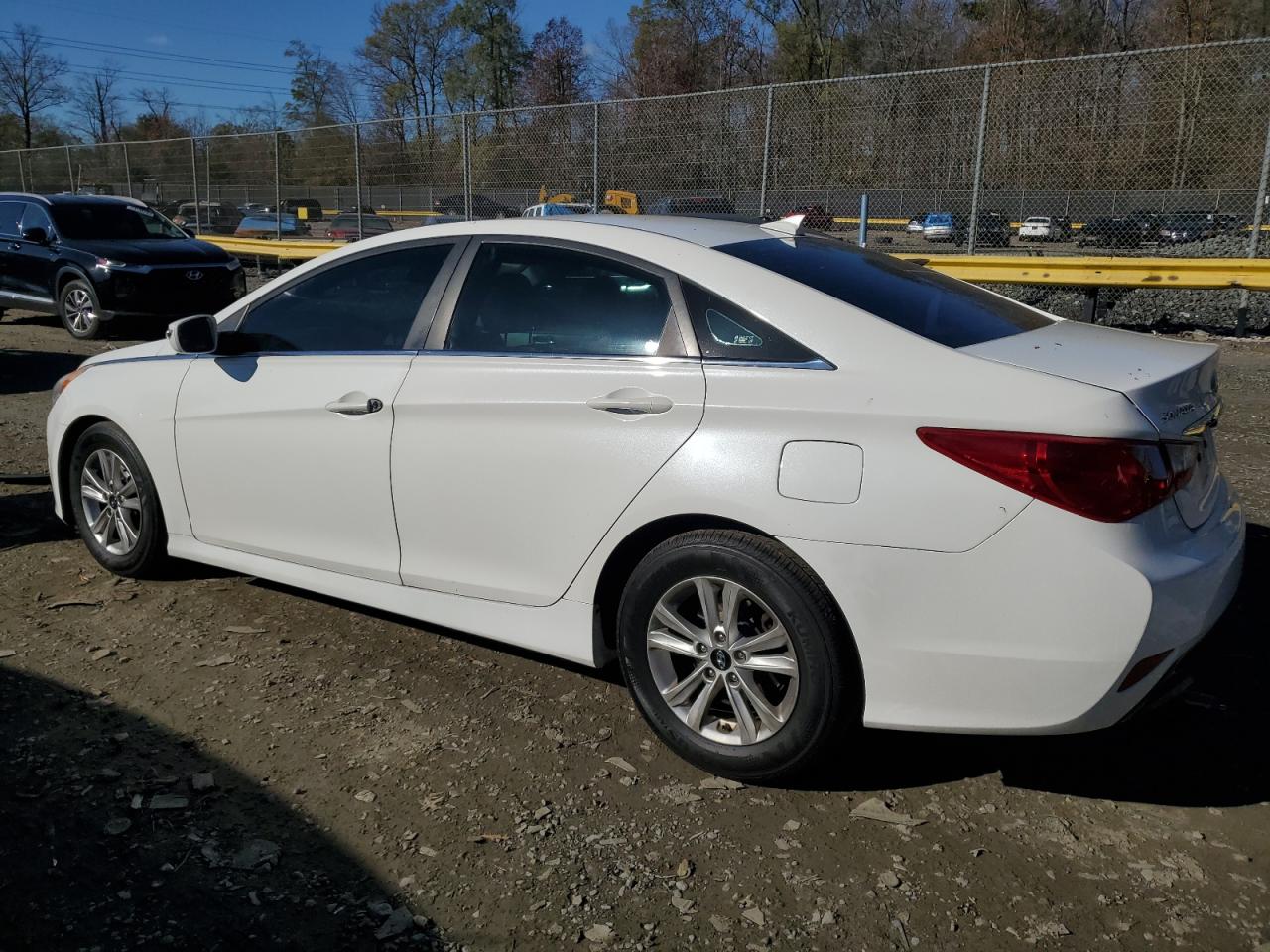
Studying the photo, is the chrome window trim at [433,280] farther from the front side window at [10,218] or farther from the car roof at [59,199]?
the front side window at [10,218]

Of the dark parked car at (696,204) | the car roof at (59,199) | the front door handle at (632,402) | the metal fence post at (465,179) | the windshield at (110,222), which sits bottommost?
the front door handle at (632,402)

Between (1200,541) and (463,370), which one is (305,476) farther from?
(1200,541)

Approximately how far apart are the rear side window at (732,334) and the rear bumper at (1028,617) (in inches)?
21.5

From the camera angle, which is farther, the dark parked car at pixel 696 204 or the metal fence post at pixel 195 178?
the metal fence post at pixel 195 178

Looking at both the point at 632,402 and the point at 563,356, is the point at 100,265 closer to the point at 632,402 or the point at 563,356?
the point at 563,356

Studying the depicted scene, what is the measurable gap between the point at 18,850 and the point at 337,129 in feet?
54.2

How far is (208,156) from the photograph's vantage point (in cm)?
2066

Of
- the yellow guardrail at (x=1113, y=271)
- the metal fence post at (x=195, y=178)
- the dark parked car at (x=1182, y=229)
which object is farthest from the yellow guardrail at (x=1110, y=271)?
the metal fence post at (x=195, y=178)

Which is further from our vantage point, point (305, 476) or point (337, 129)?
point (337, 129)

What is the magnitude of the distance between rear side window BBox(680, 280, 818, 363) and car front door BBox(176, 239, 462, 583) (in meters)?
1.07

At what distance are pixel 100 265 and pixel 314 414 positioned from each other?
33.0 feet

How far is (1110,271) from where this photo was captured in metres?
11.2

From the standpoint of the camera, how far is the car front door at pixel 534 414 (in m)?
3.12

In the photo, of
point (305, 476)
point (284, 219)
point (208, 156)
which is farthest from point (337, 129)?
point (305, 476)
